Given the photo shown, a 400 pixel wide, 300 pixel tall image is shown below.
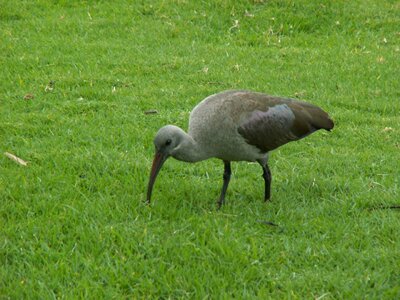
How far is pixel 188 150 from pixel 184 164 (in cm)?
117

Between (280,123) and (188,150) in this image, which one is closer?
(188,150)

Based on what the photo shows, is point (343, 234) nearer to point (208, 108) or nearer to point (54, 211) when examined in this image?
point (208, 108)

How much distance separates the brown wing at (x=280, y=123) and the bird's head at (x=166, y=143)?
533mm

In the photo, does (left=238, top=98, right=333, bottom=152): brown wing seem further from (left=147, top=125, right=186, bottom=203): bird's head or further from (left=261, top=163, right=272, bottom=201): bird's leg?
(left=147, top=125, right=186, bottom=203): bird's head

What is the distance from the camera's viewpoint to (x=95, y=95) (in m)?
8.30

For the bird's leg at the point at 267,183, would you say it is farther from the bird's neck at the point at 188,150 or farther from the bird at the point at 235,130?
the bird's neck at the point at 188,150

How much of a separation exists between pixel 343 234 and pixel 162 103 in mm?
3427

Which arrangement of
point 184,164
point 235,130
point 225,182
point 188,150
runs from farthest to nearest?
point 184,164, point 225,182, point 235,130, point 188,150

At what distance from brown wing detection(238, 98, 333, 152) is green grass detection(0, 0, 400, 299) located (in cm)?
49

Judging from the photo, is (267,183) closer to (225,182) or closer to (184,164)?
(225,182)

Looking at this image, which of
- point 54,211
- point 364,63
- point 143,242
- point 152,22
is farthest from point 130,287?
point 152,22

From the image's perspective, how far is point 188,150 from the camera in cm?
539

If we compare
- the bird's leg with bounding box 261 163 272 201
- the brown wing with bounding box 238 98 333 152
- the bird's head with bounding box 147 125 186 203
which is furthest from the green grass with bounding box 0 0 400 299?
the brown wing with bounding box 238 98 333 152

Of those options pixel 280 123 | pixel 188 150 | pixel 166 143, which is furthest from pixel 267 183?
pixel 166 143
